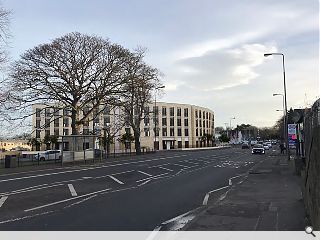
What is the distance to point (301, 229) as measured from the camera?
28.4ft

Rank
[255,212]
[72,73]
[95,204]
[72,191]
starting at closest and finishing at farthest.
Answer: [255,212] → [95,204] → [72,191] → [72,73]

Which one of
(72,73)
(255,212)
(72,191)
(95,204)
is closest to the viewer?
(255,212)

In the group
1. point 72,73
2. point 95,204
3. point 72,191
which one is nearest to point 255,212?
point 95,204

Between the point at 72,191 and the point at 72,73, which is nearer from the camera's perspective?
the point at 72,191

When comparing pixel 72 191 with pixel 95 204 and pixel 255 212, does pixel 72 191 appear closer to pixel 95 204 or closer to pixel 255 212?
pixel 95 204

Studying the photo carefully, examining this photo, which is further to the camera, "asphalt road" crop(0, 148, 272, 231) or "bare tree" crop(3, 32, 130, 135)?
"bare tree" crop(3, 32, 130, 135)

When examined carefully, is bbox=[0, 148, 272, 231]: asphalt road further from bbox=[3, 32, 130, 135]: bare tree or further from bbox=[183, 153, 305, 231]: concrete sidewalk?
bbox=[3, 32, 130, 135]: bare tree

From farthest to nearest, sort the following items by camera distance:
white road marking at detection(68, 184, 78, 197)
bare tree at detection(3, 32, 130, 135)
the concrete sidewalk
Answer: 1. bare tree at detection(3, 32, 130, 135)
2. white road marking at detection(68, 184, 78, 197)
3. the concrete sidewalk

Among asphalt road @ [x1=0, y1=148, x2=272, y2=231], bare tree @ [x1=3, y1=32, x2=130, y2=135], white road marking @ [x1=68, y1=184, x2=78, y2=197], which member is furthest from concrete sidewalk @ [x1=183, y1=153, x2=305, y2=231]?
bare tree @ [x1=3, y1=32, x2=130, y2=135]

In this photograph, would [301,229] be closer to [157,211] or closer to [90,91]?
[157,211]

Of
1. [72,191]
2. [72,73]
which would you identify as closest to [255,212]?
[72,191]
